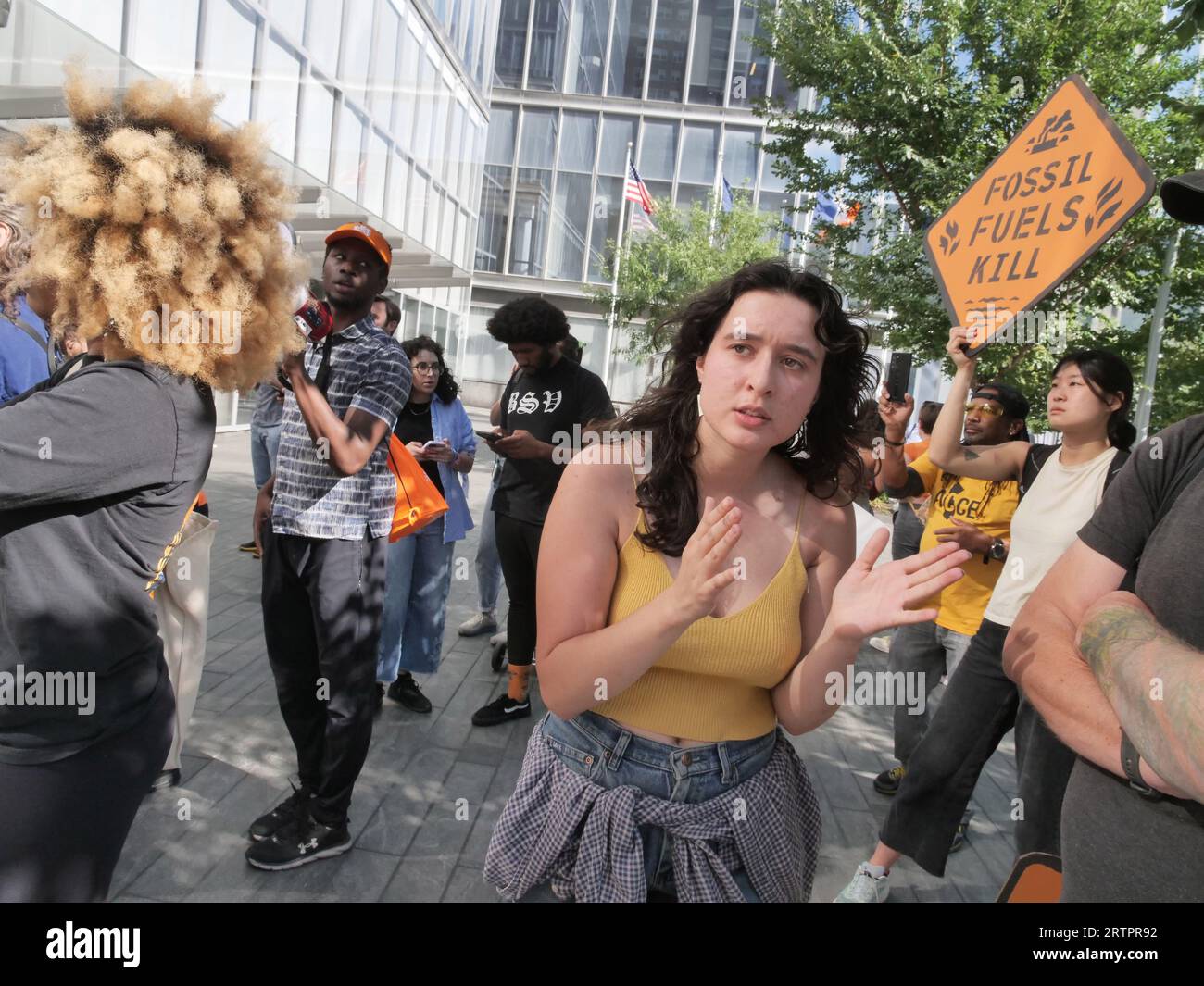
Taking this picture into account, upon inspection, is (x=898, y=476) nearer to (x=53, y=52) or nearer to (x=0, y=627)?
(x=0, y=627)

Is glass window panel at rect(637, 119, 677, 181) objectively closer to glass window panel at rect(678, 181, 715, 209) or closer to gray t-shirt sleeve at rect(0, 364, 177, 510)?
glass window panel at rect(678, 181, 715, 209)

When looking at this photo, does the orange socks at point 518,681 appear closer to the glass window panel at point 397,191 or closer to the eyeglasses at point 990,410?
the eyeglasses at point 990,410

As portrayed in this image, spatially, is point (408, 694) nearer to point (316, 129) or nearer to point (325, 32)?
point (316, 129)

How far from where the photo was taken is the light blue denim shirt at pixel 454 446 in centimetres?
492

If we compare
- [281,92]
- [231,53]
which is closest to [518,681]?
[231,53]

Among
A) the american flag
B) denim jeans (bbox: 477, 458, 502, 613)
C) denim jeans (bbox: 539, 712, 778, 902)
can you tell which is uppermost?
the american flag

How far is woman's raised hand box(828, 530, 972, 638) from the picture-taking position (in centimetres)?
142

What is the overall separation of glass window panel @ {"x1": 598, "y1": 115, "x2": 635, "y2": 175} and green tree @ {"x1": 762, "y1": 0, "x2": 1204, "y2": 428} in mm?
24426

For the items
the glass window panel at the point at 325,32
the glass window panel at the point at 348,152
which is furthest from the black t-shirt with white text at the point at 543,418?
the glass window panel at the point at 325,32

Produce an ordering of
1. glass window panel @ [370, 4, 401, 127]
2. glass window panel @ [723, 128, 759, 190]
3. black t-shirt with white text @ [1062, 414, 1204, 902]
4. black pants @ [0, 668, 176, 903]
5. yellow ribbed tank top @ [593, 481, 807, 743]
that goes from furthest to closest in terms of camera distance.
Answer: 1. glass window panel @ [723, 128, 759, 190]
2. glass window panel @ [370, 4, 401, 127]
3. yellow ribbed tank top @ [593, 481, 807, 743]
4. black pants @ [0, 668, 176, 903]
5. black t-shirt with white text @ [1062, 414, 1204, 902]

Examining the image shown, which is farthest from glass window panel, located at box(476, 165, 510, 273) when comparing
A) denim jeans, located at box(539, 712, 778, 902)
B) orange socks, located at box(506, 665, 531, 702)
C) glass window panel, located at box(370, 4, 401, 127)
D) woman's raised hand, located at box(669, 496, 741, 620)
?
woman's raised hand, located at box(669, 496, 741, 620)

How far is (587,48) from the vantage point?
106 ft

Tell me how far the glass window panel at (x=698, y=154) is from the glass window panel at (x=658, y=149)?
0.50 meters
